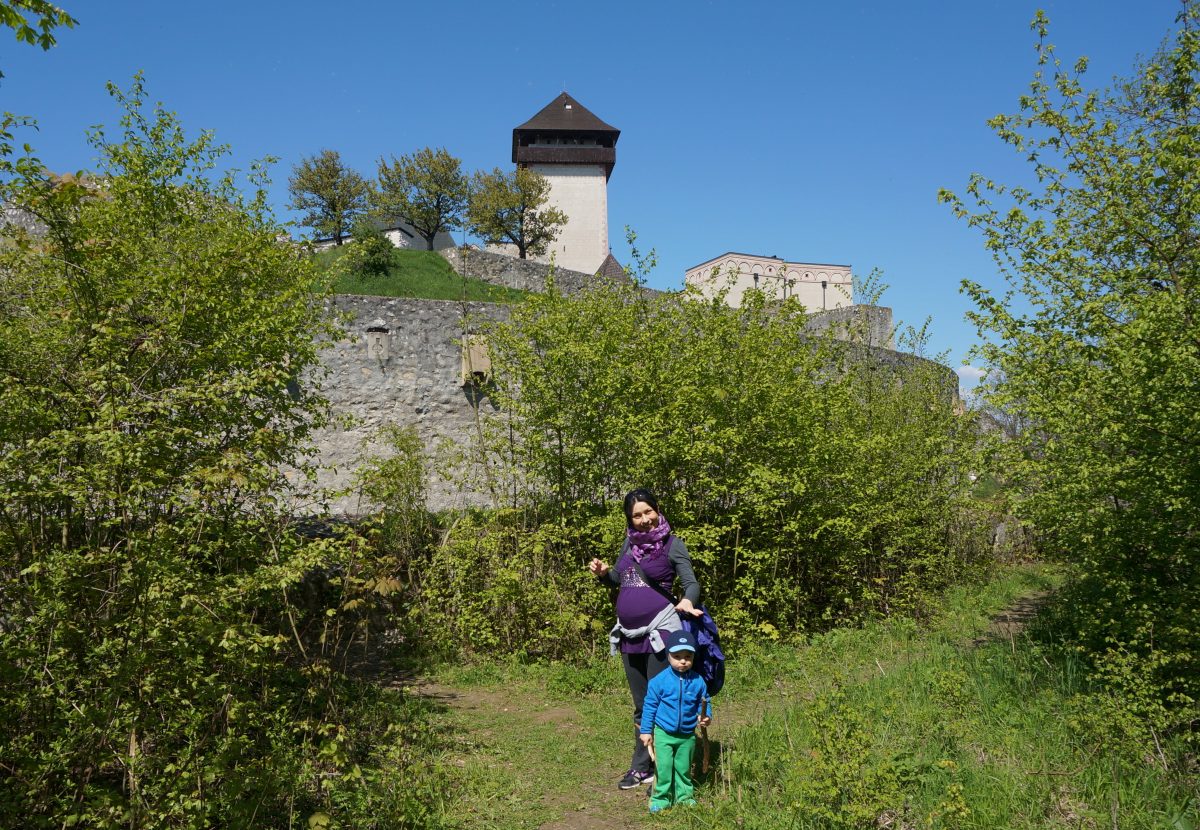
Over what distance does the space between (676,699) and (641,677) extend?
43 centimetres

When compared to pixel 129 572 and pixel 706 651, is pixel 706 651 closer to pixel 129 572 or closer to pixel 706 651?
pixel 706 651

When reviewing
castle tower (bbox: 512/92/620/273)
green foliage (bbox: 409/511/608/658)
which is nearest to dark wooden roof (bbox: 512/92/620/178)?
castle tower (bbox: 512/92/620/273)

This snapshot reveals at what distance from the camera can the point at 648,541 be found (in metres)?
4.14

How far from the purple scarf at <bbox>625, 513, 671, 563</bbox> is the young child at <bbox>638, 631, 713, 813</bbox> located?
1.48 feet

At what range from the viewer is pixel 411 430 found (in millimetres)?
9164

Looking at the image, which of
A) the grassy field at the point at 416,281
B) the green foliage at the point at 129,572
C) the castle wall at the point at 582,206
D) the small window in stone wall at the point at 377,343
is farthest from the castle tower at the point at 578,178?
the green foliage at the point at 129,572

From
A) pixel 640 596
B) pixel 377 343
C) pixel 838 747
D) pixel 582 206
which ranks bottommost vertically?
pixel 838 747

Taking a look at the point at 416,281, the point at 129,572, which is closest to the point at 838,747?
the point at 129,572

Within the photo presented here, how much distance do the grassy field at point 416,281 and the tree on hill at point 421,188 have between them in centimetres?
842

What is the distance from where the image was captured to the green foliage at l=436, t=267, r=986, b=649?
6.93 meters

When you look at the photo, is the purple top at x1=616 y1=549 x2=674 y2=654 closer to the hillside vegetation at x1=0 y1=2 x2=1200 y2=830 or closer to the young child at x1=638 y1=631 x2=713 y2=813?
the young child at x1=638 y1=631 x2=713 y2=813

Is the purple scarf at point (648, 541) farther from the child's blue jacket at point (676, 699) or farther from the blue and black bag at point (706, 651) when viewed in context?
the child's blue jacket at point (676, 699)

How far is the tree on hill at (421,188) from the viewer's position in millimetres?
26781

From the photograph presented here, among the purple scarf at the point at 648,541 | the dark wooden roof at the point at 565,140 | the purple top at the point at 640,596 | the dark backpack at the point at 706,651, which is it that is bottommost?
the dark backpack at the point at 706,651
